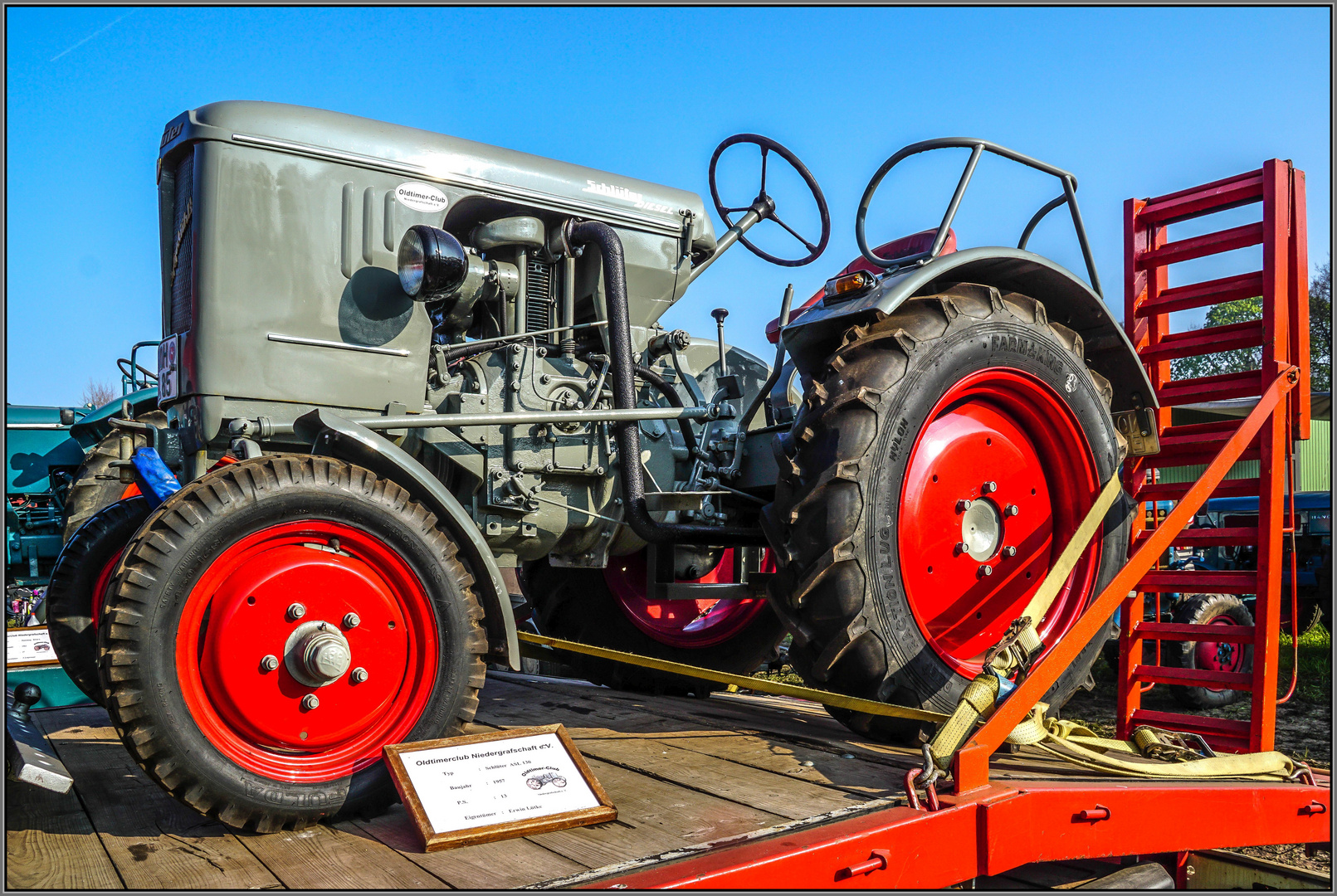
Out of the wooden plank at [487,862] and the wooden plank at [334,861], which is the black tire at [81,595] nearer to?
the wooden plank at [334,861]

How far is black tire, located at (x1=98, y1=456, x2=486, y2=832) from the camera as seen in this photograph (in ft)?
6.49

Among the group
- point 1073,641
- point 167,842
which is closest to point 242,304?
point 167,842

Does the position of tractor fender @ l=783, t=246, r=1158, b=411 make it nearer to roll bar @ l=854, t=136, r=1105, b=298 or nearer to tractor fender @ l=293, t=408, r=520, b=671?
roll bar @ l=854, t=136, r=1105, b=298

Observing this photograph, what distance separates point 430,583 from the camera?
2355mm

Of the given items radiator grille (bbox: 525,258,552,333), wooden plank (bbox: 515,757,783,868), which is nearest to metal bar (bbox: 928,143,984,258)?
radiator grille (bbox: 525,258,552,333)

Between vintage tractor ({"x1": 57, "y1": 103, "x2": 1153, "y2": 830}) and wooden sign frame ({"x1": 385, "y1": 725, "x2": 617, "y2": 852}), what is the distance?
21 centimetres

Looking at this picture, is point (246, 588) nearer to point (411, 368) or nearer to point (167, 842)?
point (167, 842)

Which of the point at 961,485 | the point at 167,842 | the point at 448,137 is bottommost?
the point at 167,842

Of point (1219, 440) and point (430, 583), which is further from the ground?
point (1219, 440)

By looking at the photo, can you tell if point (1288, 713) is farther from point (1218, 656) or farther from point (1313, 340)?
point (1313, 340)

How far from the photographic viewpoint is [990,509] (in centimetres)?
289

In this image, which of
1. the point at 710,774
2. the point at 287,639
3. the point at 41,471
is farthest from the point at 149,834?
the point at 41,471

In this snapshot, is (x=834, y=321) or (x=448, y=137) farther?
(x=448, y=137)

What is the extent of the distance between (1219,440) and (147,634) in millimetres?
3111
